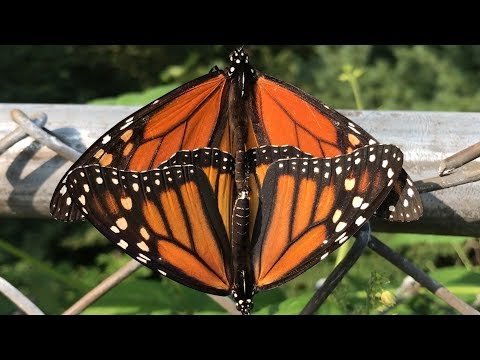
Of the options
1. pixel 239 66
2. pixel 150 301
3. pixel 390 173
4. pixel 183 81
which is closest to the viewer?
pixel 390 173

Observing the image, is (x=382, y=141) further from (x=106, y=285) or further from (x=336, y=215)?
(x=106, y=285)

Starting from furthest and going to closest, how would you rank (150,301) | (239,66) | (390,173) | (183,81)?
(183,81), (150,301), (239,66), (390,173)

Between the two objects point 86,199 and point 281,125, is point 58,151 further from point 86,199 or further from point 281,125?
point 281,125

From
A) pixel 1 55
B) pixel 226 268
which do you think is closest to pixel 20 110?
pixel 226 268

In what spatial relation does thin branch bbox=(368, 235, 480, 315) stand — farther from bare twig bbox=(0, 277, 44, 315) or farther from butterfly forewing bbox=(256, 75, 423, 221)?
bare twig bbox=(0, 277, 44, 315)

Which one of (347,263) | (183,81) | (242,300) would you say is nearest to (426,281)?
(347,263)
